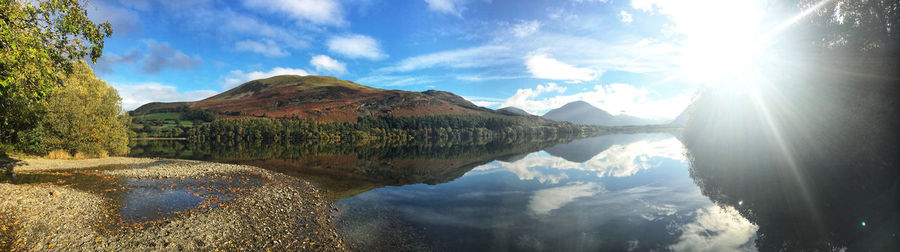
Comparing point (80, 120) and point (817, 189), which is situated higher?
point (80, 120)

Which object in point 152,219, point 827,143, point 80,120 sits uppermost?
point 80,120

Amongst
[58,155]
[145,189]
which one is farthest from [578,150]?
[58,155]

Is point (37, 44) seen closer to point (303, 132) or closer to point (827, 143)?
point (827, 143)

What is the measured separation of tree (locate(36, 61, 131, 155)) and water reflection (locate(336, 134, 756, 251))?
3401cm

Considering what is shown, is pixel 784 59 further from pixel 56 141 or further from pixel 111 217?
pixel 56 141

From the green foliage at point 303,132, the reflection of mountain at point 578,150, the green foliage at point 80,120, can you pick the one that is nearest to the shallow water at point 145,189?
the green foliage at point 80,120

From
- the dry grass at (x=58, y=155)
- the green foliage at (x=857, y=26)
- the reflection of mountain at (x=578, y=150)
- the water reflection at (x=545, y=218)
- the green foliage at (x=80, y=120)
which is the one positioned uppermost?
the green foliage at (x=857, y=26)

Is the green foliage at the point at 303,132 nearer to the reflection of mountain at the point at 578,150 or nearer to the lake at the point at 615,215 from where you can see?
the reflection of mountain at the point at 578,150

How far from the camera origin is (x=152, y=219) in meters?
14.5

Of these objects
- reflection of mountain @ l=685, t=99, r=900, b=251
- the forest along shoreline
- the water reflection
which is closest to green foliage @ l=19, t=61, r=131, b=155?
the forest along shoreline

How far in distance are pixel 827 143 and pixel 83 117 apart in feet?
236

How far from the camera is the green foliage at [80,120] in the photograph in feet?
105

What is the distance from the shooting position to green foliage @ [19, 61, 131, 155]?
3203 cm

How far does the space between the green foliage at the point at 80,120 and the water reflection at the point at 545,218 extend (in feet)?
112
